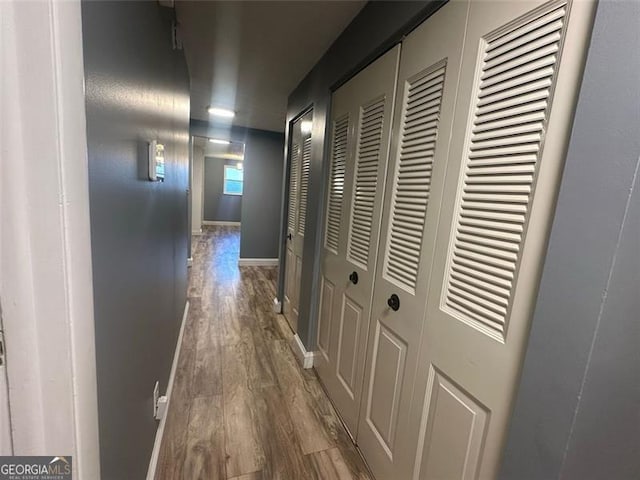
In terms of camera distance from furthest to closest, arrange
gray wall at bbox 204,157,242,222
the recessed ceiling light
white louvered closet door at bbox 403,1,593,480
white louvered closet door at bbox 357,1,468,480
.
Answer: gray wall at bbox 204,157,242,222 → the recessed ceiling light → white louvered closet door at bbox 357,1,468,480 → white louvered closet door at bbox 403,1,593,480

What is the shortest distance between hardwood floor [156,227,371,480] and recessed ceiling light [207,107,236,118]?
2.57 meters

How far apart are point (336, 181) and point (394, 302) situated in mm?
952

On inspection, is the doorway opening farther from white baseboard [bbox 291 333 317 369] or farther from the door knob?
the door knob

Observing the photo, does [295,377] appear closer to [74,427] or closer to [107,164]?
[74,427]

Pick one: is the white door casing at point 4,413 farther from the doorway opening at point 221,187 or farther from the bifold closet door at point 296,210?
the doorway opening at point 221,187

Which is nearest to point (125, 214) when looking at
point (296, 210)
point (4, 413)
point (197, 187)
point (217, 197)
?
point (4, 413)

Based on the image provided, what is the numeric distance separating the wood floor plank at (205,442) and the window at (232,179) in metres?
8.81

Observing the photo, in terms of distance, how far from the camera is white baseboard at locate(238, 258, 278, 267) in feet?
17.1

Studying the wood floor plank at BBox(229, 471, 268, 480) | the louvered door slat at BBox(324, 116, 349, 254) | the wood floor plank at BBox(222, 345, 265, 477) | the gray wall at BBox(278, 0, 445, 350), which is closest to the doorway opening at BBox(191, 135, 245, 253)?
the gray wall at BBox(278, 0, 445, 350)

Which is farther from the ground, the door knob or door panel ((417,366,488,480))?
the door knob

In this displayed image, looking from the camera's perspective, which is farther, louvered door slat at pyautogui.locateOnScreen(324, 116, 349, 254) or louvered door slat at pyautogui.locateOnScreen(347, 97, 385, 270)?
louvered door slat at pyautogui.locateOnScreen(324, 116, 349, 254)

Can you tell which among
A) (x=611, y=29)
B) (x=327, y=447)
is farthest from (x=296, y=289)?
(x=611, y=29)

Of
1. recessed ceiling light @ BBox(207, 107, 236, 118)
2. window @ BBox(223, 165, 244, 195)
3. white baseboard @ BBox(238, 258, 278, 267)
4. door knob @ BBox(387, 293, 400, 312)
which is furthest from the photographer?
window @ BBox(223, 165, 244, 195)

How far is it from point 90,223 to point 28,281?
0.49ft
